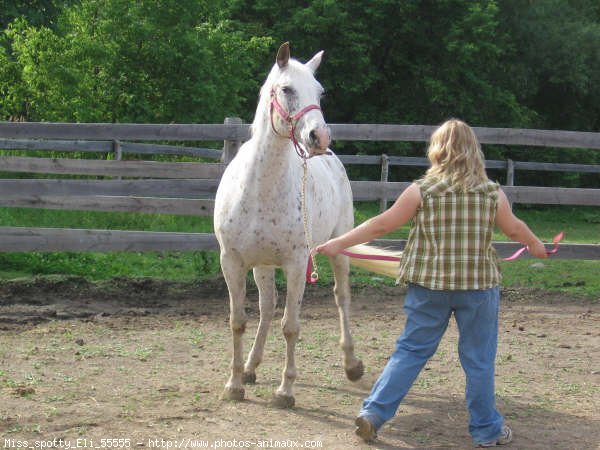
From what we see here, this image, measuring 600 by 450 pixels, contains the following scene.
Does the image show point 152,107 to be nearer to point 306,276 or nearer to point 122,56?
point 122,56

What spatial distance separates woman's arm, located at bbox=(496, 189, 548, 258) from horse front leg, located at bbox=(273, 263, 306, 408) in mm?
1347

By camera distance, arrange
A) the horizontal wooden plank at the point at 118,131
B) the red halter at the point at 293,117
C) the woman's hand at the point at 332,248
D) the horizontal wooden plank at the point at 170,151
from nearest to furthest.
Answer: the woman's hand at the point at 332,248 < the red halter at the point at 293,117 < the horizontal wooden plank at the point at 118,131 < the horizontal wooden plank at the point at 170,151

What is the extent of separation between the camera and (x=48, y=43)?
14.8m

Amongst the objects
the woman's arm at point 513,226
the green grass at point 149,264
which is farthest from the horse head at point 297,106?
the green grass at point 149,264

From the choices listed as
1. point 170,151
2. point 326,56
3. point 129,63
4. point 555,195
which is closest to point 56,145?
point 170,151

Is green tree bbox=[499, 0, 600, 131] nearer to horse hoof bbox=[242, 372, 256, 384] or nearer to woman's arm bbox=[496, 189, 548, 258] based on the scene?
horse hoof bbox=[242, 372, 256, 384]

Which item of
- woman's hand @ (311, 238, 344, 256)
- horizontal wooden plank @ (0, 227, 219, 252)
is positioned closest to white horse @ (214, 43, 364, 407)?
woman's hand @ (311, 238, 344, 256)

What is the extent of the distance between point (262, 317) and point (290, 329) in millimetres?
466

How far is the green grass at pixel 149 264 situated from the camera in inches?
332

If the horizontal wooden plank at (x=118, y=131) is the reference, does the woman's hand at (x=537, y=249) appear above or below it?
below

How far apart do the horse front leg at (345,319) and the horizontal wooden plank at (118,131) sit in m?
2.58

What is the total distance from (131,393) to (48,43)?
1175 cm

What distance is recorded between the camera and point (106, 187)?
7770mm

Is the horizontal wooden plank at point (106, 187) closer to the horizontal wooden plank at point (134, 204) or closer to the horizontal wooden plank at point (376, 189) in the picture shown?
the horizontal wooden plank at point (134, 204)
